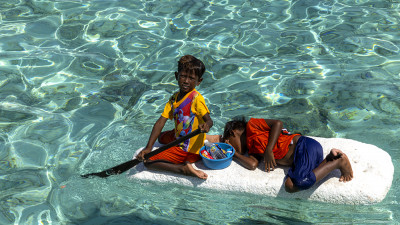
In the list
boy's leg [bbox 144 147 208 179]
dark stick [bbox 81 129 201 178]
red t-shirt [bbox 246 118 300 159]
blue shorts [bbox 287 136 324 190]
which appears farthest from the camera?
boy's leg [bbox 144 147 208 179]

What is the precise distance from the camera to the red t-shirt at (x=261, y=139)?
4586 millimetres

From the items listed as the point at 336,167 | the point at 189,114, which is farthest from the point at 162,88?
the point at 336,167

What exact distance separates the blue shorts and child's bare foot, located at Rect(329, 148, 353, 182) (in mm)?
195

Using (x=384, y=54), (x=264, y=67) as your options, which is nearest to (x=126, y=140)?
(x=264, y=67)

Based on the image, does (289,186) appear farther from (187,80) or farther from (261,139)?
(187,80)

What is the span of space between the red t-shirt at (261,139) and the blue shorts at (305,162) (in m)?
0.13

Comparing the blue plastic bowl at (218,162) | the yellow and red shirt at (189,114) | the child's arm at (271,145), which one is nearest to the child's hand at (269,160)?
the child's arm at (271,145)

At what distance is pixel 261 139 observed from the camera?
460cm

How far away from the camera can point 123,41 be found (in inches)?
312

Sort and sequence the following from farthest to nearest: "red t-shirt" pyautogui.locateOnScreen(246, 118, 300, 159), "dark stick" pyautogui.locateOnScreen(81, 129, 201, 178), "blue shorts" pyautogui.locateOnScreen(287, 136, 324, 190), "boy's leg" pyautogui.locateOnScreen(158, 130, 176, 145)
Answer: "boy's leg" pyautogui.locateOnScreen(158, 130, 176, 145)
"red t-shirt" pyautogui.locateOnScreen(246, 118, 300, 159)
"dark stick" pyautogui.locateOnScreen(81, 129, 201, 178)
"blue shorts" pyautogui.locateOnScreen(287, 136, 324, 190)

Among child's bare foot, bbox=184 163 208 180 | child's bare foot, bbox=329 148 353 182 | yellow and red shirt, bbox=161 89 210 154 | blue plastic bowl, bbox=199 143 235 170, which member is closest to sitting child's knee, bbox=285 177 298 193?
child's bare foot, bbox=329 148 353 182

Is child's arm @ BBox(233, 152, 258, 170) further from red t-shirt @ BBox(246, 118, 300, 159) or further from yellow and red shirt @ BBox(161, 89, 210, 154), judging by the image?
yellow and red shirt @ BBox(161, 89, 210, 154)

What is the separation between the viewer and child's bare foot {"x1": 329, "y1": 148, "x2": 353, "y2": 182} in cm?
427

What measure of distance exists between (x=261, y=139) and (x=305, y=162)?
20.2 inches
